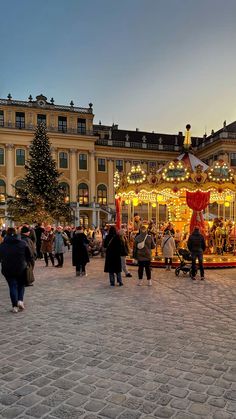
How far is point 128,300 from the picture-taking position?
8.18 metres

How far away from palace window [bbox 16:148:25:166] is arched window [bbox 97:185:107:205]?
1076cm

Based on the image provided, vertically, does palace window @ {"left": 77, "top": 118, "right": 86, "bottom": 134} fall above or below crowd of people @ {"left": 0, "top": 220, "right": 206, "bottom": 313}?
above

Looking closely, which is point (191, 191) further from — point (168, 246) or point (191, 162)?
point (168, 246)

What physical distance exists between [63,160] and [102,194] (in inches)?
281

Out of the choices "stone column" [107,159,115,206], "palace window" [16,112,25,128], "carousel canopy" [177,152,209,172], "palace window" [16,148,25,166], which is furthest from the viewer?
"stone column" [107,159,115,206]

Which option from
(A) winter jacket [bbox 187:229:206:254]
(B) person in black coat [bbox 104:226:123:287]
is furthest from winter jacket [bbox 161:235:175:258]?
(B) person in black coat [bbox 104:226:123:287]

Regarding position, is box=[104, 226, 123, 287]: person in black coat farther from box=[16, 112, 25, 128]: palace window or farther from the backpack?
box=[16, 112, 25, 128]: palace window

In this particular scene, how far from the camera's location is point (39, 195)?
27781 mm

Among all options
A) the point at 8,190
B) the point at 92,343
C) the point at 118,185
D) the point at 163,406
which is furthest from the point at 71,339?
the point at 8,190

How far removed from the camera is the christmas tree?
90.4ft

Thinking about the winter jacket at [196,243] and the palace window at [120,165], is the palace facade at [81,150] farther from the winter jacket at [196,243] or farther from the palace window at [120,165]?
the winter jacket at [196,243]

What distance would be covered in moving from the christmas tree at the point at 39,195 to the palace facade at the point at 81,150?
16.5 m

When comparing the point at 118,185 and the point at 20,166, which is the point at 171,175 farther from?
the point at 20,166

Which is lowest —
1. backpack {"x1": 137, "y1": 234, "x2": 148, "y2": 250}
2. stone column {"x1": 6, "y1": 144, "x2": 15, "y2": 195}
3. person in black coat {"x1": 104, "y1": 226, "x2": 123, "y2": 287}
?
person in black coat {"x1": 104, "y1": 226, "x2": 123, "y2": 287}
